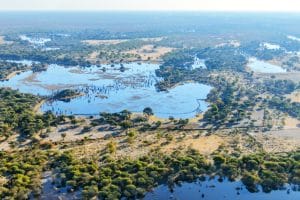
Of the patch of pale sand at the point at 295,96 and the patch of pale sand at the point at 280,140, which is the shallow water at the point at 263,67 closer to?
the patch of pale sand at the point at 295,96

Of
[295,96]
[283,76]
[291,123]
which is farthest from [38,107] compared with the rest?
[283,76]

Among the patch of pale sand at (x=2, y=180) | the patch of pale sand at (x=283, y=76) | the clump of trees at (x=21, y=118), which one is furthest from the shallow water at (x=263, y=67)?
the patch of pale sand at (x=2, y=180)

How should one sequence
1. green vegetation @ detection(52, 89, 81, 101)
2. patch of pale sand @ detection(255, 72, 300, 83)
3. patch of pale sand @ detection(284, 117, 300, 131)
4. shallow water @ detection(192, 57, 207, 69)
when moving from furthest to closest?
shallow water @ detection(192, 57, 207, 69) → patch of pale sand @ detection(255, 72, 300, 83) → green vegetation @ detection(52, 89, 81, 101) → patch of pale sand @ detection(284, 117, 300, 131)

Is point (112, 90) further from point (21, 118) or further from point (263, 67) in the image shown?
point (263, 67)

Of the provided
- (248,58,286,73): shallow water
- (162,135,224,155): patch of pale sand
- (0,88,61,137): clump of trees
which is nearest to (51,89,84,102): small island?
(0,88,61,137): clump of trees

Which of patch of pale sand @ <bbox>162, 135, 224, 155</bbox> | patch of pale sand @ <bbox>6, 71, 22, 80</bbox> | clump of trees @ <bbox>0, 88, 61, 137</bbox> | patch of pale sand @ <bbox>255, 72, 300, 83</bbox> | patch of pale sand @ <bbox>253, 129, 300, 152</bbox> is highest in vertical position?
clump of trees @ <bbox>0, 88, 61, 137</bbox>

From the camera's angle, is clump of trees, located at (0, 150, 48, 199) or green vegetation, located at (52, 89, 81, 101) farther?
green vegetation, located at (52, 89, 81, 101)

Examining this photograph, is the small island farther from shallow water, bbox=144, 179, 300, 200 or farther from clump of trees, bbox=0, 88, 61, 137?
shallow water, bbox=144, 179, 300, 200
